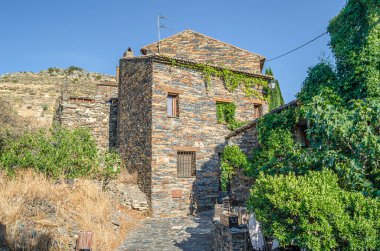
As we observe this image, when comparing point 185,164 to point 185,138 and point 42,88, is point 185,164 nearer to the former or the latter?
point 185,138

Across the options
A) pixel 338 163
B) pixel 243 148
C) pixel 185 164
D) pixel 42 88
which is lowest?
pixel 338 163

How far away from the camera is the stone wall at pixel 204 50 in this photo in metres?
16.2

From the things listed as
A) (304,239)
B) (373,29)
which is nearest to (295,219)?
(304,239)

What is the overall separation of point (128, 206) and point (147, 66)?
243 inches

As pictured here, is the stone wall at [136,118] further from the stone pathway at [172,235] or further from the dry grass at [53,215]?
the dry grass at [53,215]

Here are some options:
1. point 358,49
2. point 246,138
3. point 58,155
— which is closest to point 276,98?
point 246,138

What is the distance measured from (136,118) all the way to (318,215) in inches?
415

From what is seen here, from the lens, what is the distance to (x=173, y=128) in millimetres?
12758

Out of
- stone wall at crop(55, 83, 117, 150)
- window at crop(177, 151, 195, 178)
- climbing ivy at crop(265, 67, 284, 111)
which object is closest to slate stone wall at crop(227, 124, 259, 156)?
window at crop(177, 151, 195, 178)

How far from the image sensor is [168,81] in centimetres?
1295

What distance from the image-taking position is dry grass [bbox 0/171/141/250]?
6.76m

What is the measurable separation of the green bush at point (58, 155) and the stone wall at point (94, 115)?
2894 millimetres

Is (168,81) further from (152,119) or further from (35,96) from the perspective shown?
(35,96)

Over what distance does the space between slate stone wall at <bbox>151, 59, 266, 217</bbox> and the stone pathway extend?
1152 millimetres
